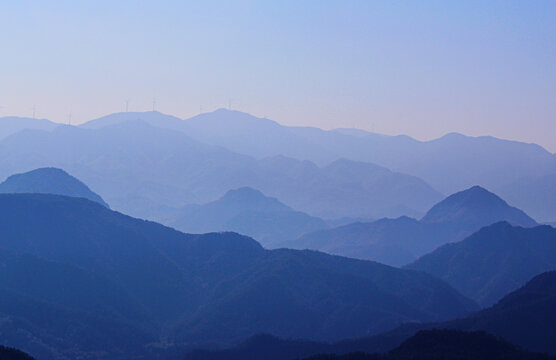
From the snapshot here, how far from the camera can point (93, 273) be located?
17588cm

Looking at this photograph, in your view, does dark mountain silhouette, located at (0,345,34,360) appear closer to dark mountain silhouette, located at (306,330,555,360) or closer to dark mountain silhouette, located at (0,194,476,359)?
dark mountain silhouette, located at (306,330,555,360)

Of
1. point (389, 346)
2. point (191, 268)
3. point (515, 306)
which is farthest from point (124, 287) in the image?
point (515, 306)

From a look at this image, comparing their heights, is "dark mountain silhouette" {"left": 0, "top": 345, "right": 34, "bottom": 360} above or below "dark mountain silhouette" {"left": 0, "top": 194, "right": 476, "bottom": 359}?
above

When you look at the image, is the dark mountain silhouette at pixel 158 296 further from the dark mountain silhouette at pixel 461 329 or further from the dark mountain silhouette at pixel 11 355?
the dark mountain silhouette at pixel 11 355

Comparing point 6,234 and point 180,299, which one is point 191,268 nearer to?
point 180,299

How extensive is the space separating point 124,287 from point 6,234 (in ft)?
115

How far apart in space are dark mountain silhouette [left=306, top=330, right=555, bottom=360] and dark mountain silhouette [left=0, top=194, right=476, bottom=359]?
62711 mm

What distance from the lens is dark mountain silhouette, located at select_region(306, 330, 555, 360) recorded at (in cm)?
8656

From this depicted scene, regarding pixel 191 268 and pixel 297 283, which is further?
pixel 191 268

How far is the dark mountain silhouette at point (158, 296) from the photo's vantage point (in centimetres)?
15038

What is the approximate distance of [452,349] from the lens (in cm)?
8900

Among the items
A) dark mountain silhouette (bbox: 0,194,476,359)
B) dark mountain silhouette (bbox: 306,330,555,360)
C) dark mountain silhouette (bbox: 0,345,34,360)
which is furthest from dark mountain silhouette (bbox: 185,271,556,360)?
dark mountain silhouette (bbox: 0,345,34,360)

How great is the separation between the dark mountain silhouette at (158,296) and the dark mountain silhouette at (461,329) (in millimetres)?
27921

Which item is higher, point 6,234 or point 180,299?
point 6,234
